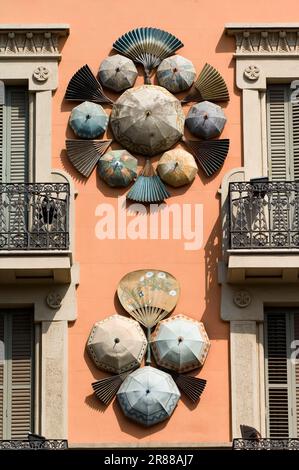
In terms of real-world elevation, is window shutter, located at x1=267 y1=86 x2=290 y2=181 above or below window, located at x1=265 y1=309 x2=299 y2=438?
above

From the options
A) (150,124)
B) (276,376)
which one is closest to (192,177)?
(150,124)

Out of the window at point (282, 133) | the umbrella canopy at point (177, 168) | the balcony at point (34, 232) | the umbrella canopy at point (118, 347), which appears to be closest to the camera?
the balcony at point (34, 232)

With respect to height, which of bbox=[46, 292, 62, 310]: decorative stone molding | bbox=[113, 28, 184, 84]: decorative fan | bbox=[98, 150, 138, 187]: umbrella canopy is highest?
bbox=[113, 28, 184, 84]: decorative fan

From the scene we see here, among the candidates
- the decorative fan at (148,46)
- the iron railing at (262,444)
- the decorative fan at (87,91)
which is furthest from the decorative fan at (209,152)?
the iron railing at (262,444)

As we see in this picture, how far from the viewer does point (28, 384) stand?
2830cm

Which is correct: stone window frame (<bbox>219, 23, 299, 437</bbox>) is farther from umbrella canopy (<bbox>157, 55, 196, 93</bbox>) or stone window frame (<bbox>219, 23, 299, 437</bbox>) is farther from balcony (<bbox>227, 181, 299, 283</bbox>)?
umbrella canopy (<bbox>157, 55, 196, 93</bbox>)

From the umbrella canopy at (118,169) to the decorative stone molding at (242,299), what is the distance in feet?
7.06

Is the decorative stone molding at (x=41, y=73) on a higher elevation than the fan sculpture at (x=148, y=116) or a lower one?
higher

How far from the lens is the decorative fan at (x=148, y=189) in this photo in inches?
1130

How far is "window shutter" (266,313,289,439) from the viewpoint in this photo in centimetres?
2816

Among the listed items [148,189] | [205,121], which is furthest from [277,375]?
[205,121]

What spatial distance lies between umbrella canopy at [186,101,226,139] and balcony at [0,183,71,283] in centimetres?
196

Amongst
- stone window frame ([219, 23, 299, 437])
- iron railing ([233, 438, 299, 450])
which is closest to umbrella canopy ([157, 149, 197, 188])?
stone window frame ([219, 23, 299, 437])

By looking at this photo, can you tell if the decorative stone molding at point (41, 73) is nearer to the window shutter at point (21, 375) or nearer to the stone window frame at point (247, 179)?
the stone window frame at point (247, 179)
